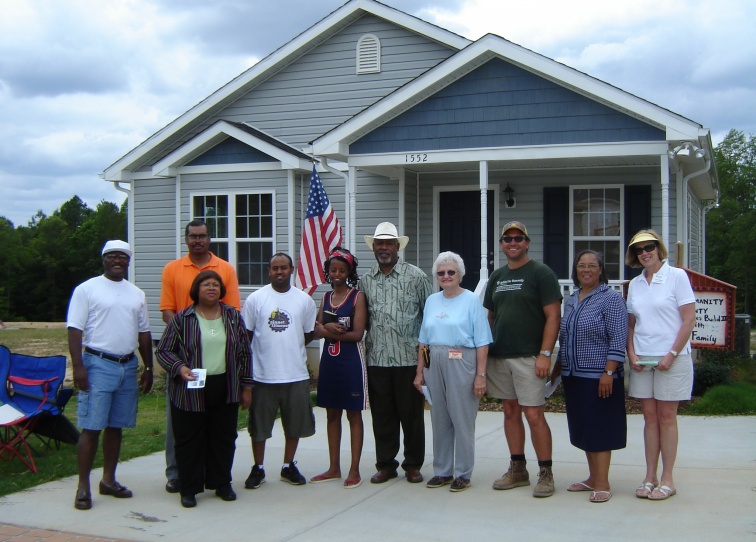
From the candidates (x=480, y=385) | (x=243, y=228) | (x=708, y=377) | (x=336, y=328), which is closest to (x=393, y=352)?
(x=336, y=328)

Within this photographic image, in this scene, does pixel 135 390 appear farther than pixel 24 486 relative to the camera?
No

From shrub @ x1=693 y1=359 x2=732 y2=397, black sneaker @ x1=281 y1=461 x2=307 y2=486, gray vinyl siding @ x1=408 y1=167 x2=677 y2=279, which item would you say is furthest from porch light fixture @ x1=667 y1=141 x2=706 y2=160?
black sneaker @ x1=281 y1=461 x2=307 y2=486

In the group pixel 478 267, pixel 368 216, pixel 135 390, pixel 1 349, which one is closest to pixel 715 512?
pixel 135 390

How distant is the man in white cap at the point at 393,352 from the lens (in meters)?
6.38

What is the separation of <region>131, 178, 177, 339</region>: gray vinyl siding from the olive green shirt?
9.04 meters

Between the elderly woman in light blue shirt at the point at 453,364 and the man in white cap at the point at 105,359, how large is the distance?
2091 mm

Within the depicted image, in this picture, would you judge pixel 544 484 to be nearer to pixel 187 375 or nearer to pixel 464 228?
pixel 187 375

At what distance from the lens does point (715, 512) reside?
552cm

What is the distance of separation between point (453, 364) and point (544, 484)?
1.06 meters

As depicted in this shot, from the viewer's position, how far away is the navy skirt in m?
5.77

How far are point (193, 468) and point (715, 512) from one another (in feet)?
11.6

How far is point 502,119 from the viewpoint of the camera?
11211mm

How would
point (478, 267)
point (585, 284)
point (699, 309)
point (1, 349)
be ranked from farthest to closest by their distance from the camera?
point (478, 267) → point (699, 309) → point (1, 349) → point (585, 284)

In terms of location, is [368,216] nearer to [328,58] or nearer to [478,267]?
[478,267]
